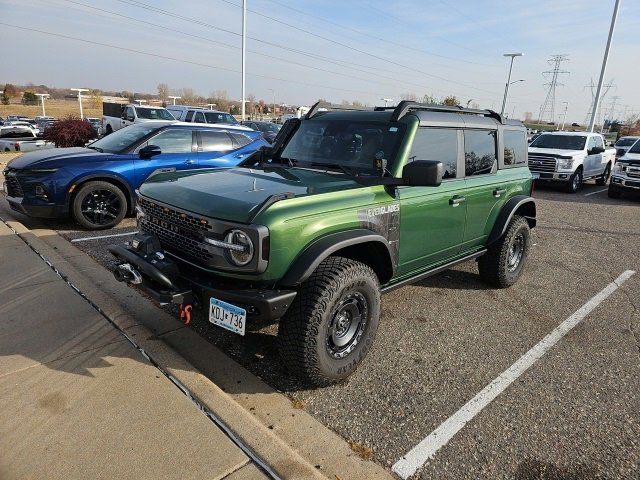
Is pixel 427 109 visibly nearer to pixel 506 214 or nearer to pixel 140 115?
pixel 506 214

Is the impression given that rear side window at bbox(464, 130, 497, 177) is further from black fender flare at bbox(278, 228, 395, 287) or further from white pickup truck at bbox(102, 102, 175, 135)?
white pickup truck at bbox(102, 102, 175, 135)

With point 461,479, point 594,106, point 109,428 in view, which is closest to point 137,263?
point 109,428

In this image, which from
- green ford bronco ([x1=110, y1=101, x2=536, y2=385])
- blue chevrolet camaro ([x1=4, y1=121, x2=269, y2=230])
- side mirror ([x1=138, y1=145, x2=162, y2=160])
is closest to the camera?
green ford bronco ([x1=110, y1=101, x2=536, y2=385])

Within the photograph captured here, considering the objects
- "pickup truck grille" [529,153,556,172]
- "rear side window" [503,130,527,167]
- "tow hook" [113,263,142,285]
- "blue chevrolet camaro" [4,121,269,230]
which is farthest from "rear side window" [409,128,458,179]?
"pickup truck grille" [529,153,556,172]

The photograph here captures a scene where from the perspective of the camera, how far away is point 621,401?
10.4ft

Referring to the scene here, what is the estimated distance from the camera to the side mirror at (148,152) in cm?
677

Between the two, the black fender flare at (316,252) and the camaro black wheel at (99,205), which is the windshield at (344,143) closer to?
the black fender flare at (316,252)

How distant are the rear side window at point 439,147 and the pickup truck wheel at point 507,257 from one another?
1.25 metres

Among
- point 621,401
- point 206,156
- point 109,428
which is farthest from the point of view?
point 206,156

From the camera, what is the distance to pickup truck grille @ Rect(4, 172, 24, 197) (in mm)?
6086

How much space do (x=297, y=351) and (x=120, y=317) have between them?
1.78m

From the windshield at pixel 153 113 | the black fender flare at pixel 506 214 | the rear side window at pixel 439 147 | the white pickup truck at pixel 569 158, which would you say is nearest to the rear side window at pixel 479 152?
the rear side window at pixel 439 147

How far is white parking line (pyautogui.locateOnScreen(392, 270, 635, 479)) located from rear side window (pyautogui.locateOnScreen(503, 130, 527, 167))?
178 cm

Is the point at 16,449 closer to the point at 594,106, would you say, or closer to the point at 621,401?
the point at 621,401
